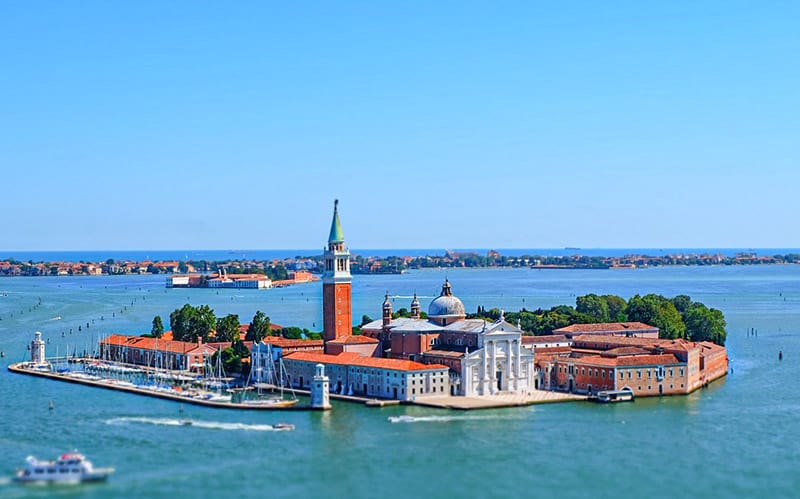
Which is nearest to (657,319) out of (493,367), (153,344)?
(493,367)

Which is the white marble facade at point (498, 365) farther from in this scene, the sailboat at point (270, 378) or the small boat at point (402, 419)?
the sailboat at point (270, 378)

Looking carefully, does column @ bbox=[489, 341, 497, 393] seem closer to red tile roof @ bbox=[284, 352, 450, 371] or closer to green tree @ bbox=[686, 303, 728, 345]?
red tile roof @ bbox=[284, 352, 450, 371]

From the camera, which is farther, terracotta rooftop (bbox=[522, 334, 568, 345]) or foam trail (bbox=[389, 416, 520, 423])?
terracotta rooftop (bbox=[522, 334, 568, 345])

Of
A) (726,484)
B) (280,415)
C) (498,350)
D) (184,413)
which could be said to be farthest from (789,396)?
(184,413)

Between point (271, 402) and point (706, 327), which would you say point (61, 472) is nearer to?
point (271, 402)

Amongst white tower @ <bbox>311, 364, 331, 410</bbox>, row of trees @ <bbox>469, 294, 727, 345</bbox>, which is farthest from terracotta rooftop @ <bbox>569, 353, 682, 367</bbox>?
row of trees @ <bbox>469, 294, 727, 345</bbox>
